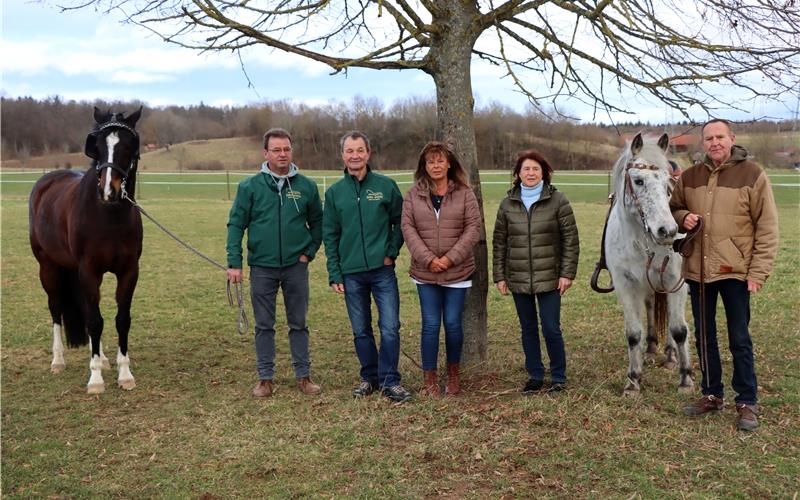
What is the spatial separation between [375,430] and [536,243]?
5.63 ft

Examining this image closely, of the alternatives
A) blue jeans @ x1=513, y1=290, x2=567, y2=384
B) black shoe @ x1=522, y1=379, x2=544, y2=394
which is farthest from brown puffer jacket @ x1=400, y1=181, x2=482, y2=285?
black shoe @ x1=522, y1=379, x2=544, y2=394

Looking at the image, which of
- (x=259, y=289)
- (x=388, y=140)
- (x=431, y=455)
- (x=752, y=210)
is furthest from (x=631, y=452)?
(x=388, y=140)

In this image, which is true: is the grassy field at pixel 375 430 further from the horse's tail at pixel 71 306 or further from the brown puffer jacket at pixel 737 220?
the brown puffer jacket at pixel 737 220

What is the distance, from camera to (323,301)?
8.77m

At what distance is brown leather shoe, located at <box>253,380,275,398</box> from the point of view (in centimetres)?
497

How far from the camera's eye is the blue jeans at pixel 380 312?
4668mm

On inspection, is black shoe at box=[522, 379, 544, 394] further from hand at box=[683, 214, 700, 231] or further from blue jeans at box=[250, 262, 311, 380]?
blue jeans at box=[250, 262, 311, 380]

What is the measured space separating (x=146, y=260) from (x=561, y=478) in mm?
10976

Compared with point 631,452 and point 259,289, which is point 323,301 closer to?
point 259,289

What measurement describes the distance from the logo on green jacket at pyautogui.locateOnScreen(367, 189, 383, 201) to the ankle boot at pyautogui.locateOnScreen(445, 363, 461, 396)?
136 cm

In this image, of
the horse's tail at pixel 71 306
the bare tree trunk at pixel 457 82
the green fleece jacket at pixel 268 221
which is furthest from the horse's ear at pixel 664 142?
the horse's tail at pixel 71 306

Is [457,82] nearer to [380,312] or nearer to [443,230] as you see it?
[443,230]

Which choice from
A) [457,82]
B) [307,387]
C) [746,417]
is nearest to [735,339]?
[746,417]

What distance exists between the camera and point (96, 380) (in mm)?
5344
